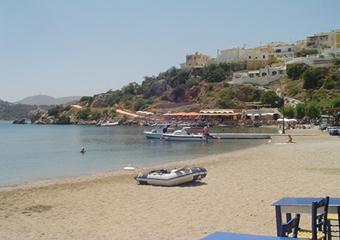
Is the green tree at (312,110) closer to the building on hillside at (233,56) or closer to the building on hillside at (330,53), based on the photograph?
the building on hillside at (330,53)

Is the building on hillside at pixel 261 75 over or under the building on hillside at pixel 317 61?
under

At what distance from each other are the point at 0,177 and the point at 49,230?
526 inches

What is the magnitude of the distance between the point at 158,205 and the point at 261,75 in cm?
8825

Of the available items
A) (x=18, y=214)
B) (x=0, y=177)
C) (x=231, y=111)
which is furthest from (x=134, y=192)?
(x=231, y=111)

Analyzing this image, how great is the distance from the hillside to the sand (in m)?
52.4

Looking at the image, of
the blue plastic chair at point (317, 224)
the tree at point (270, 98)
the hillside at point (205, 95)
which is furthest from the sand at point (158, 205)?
the tree at point (270, 98)

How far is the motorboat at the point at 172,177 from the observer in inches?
547

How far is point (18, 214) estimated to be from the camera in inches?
417

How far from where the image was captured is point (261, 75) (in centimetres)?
9400

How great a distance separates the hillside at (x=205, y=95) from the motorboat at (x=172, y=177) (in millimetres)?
53160

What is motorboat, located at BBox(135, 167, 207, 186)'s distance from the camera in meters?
13.9

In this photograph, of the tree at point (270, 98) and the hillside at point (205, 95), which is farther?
the tree at point (270, 98)

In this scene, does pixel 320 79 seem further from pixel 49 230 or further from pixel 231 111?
pixel 49 230

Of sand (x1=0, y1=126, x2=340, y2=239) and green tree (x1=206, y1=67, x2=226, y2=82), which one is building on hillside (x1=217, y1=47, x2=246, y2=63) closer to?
green tree (x1=206, y1=67, x2=226, y2=82)
